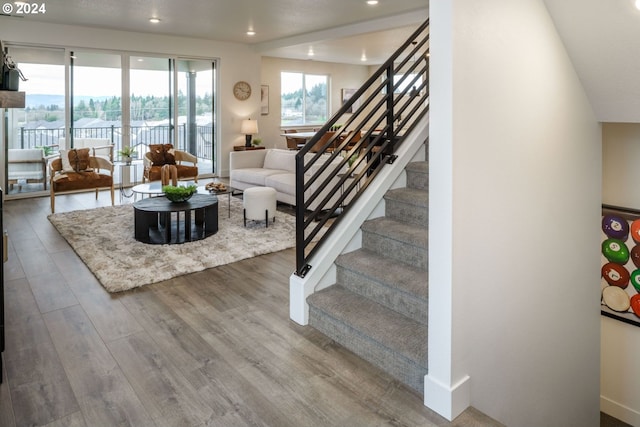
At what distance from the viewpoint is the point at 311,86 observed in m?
12.3

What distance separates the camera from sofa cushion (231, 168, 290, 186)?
689 centimetres

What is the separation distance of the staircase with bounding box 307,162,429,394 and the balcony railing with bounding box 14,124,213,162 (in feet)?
21.2

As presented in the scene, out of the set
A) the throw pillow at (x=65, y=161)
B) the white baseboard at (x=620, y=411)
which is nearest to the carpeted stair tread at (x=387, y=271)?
the white baseboard at (x=620, y=411)

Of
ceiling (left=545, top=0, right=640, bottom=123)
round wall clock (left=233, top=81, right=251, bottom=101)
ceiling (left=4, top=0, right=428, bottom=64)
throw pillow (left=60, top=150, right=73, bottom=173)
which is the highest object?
ceiling (left=4, top=0, right=428, bottom=64)

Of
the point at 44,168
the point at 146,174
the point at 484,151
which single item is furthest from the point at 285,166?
the point at 484,151

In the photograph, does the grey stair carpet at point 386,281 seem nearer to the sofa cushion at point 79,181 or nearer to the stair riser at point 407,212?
the stair riser at point 407,212

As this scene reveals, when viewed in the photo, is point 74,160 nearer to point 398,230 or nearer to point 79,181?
point 79,181

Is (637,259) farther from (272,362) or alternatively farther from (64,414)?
A: (64,414)

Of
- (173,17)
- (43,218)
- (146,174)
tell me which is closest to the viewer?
(43,218)

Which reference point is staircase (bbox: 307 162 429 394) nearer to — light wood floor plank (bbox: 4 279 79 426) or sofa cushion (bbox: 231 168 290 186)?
light wood floor plank (bbox: 4 279 79 426)

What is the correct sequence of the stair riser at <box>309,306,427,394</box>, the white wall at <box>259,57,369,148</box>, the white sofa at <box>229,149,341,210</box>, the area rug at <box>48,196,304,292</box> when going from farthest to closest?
the white wall at <box>259,57,369,148</box>, the white sofa at <box>229,149,341,210</box>, the area rug at <box>48,196,304,292</box>, the stair riser at <box>309,306,427,394</box>

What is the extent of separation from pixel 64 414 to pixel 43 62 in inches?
280

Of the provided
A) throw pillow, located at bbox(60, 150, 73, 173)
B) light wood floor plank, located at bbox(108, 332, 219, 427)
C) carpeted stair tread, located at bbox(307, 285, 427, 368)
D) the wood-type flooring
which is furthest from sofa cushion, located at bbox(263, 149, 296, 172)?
light wood floor plank, located at bbox(108, 332, 219, 427)

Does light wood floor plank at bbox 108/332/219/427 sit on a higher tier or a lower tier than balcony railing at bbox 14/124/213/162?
lower
